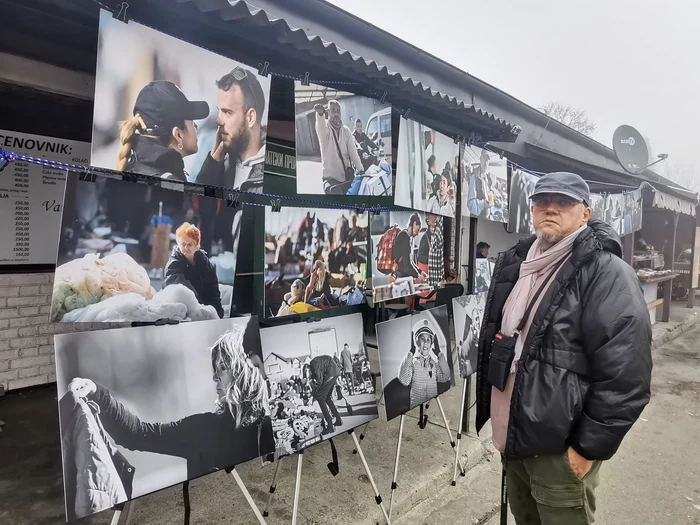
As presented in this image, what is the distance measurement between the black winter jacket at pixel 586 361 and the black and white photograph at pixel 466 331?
159 cm

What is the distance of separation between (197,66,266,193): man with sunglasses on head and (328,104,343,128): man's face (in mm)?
528

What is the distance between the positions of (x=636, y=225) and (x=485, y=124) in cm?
695

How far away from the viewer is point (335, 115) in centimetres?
282

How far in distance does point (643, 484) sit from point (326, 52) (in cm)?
438

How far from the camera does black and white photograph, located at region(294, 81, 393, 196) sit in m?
2.68

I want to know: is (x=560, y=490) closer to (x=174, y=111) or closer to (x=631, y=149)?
(x=174, y=111)

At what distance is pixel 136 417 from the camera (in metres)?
1.75

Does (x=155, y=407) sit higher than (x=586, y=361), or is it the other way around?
(x=586, y=361)

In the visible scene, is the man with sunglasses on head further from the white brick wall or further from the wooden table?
the wooden table

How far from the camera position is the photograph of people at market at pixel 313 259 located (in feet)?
9.24

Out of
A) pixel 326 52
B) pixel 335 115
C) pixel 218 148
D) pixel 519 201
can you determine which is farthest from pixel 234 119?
pixel 519 201

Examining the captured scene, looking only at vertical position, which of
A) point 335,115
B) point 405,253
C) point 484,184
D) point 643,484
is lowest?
point 643,484

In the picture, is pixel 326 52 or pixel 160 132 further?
pixel 326 52

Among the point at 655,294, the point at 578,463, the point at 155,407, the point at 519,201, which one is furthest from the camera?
the point at 655,294
